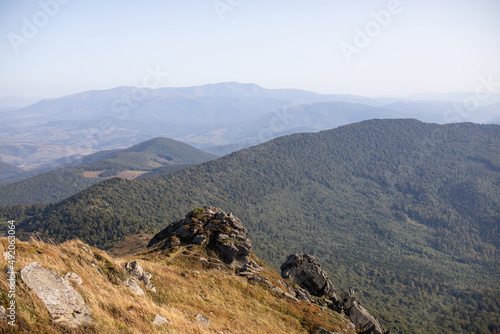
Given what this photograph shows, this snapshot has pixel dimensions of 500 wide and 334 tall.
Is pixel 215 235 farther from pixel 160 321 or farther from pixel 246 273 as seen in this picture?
pixel 160 321

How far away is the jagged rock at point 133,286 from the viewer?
17.5 metres

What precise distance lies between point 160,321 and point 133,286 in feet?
15.4

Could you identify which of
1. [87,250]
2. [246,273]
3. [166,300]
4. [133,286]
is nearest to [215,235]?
[246,273]

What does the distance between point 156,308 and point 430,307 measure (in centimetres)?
16071

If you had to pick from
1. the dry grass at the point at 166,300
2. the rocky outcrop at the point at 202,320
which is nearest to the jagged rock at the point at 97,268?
the dry grass at the point at 166,300

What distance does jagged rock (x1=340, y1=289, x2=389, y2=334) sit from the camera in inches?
1252

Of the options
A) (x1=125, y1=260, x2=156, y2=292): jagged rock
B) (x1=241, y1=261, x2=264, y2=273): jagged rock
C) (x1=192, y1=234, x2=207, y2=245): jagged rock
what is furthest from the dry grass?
(x1=192, y1=234, x2=207, y2=245): jagged rock

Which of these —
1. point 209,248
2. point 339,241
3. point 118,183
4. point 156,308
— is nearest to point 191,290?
point 156,308

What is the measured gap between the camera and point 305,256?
42.7 metres

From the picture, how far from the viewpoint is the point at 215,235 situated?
4088 cm

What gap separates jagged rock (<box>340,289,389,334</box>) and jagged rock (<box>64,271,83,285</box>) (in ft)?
99.0

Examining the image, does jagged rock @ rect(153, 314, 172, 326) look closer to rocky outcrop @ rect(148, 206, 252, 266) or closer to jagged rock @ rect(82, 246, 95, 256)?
jagged rock @ rect(82, 246, 95, 256)

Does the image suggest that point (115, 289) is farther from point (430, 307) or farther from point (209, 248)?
point (430, 307)

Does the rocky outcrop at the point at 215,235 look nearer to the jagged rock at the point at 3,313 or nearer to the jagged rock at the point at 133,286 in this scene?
the jagged rock at the point at 133,286
